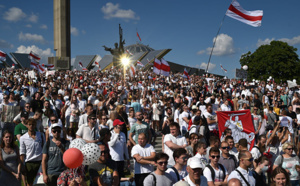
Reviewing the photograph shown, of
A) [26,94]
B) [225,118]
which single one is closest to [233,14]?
[225,118]

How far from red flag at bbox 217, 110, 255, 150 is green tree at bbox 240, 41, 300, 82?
46885 mm

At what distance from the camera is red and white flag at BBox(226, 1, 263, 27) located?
12.8 metres

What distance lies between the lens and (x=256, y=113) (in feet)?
29.9

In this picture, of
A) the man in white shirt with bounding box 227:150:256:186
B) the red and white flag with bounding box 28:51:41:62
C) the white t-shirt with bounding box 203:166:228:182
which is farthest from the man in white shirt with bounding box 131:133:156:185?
the red and white flag with bounding box 28:51:41:62

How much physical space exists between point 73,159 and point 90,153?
374 millimetres

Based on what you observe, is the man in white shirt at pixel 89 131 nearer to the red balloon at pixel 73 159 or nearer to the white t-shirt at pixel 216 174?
the red balloon at pixel 73 159

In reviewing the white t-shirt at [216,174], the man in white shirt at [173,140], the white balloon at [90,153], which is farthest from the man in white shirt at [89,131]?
the white t-shirt at [216,174]

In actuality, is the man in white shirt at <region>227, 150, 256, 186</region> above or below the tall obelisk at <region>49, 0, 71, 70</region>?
below

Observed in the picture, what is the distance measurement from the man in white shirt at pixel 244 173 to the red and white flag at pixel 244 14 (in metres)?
9.81

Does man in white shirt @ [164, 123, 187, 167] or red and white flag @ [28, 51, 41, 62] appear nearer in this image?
man in white shirt @ [164, 123, 187, 167]

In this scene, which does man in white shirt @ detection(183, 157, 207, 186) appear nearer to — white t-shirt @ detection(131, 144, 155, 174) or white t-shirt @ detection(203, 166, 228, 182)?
white t-shirt @ detection(203, 166, 228, 182)

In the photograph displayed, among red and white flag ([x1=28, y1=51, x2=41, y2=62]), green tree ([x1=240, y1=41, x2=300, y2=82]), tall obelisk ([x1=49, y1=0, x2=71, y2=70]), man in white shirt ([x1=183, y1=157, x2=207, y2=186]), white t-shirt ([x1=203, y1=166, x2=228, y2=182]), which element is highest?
tall obelisk ([x1=49, y1=0, x2=71, y2=70])

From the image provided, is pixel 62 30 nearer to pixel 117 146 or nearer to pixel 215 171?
pixel 117 146

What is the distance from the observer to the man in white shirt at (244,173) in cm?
437
